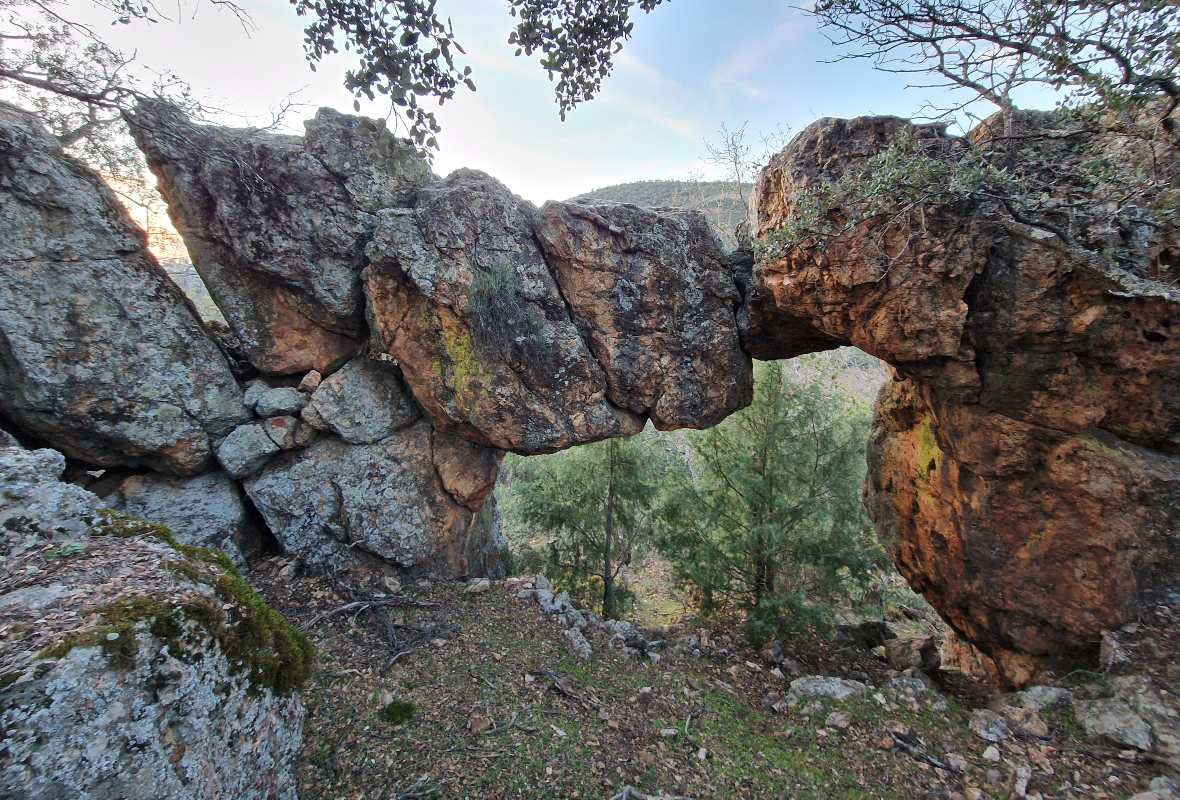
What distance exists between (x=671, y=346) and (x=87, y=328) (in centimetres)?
819

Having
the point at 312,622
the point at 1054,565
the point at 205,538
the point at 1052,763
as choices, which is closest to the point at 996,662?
the point at 1054,565

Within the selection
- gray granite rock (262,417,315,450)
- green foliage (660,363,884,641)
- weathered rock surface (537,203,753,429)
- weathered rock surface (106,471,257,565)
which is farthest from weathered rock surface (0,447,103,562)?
green foliage (660,363,884,641)

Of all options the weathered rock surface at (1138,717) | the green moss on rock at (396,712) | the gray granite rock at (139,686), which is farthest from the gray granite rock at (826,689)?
the gray granite rock at (139,686)

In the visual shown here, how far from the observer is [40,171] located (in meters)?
5.91

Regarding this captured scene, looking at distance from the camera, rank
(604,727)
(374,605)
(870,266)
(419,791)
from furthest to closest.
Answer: (374,605)
(870,266)
(604,727)
(419,791)

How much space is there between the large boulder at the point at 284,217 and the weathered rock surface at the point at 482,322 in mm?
605

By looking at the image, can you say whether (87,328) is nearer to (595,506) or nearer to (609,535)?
(595,506)

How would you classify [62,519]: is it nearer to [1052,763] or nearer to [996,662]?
[1052,763]

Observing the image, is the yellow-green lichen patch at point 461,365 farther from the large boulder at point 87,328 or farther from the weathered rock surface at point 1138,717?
the weathered rock surface at point 1138,717

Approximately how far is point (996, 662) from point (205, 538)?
12201 millimetres

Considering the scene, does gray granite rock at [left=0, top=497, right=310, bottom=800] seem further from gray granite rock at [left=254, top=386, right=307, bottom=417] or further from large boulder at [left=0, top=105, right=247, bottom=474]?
gray granite rock at [left=254, top=386, right=307, bottom=417]

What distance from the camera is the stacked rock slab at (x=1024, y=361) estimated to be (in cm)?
560

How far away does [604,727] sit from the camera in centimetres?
526

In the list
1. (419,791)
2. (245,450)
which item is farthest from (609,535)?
(419,791)
